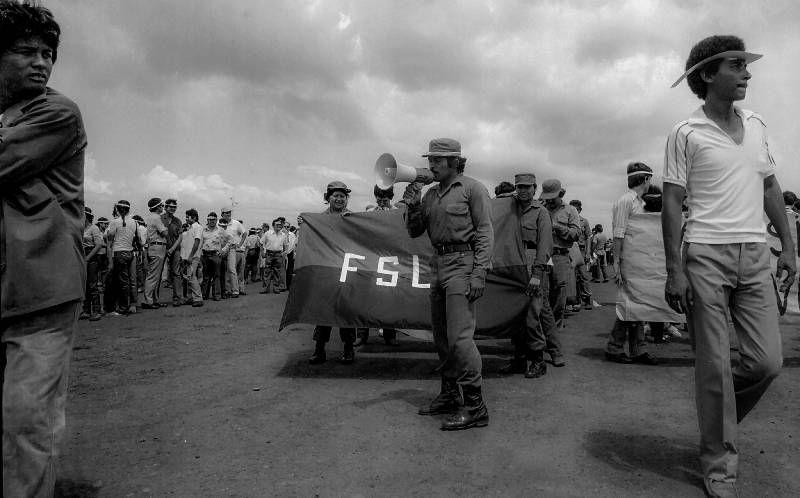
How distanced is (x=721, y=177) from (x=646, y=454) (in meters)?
1.81

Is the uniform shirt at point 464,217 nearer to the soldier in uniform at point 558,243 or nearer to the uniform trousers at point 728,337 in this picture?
the uniform trousers at point 728,337

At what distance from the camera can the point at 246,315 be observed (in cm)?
1095

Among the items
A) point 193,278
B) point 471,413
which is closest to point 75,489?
point 471,413

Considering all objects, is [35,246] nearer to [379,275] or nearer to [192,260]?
[379,275]

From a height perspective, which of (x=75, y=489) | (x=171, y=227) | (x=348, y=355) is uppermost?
(x=171, y=227)

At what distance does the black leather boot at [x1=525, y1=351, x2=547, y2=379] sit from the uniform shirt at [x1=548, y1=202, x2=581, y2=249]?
1.73 meters

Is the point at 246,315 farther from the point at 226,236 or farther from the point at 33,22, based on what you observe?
the point at 33,22

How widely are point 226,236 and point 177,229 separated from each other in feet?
5.13

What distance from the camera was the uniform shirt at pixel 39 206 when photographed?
2264 mm

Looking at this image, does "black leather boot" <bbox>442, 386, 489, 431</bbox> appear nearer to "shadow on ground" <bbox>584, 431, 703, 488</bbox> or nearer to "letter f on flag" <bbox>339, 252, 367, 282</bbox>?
"shadow on ground" <bbox>584, 431, 703, 488</bbox>

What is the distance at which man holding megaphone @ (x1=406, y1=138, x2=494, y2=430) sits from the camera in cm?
430

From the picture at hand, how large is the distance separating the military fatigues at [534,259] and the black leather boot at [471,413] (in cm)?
171

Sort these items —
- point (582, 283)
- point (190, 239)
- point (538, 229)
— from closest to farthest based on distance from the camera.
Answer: point (538, 229)
point (582, 283)
point (190, 239)

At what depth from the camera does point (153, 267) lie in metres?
12.1
